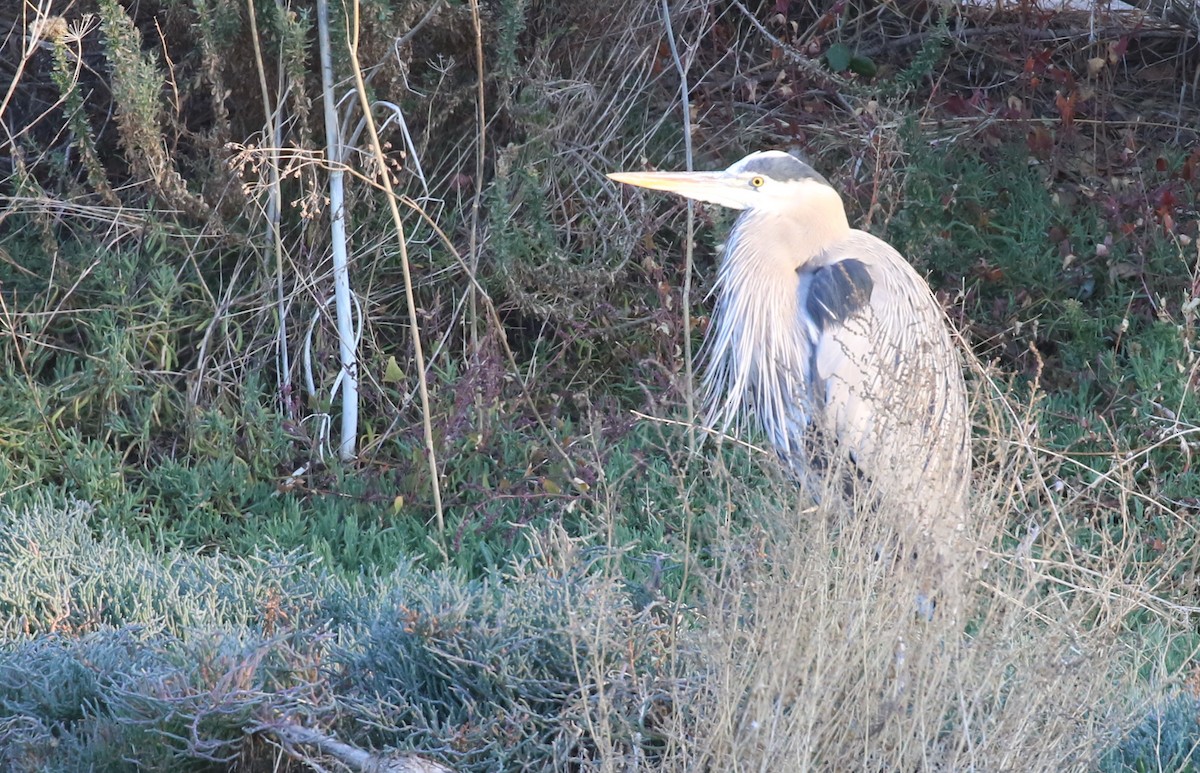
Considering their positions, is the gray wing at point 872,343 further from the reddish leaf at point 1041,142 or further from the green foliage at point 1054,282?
the reddish leaf at point 1041,142

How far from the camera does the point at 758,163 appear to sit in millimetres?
4555

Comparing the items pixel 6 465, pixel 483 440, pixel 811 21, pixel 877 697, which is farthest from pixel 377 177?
Result: pixel 877 697

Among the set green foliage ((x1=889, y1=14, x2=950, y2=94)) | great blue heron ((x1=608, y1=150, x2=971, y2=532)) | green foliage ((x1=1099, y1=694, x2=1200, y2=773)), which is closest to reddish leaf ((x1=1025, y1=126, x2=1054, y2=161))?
green foliage ((x1=889, y1=14, x2=950, y2=94))

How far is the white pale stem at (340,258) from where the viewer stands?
5.25 meters

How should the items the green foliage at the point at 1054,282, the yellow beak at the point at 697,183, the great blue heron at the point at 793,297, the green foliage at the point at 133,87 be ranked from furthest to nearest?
the green foliage at the point at 1054,282, the green foliage at the point at 133,87, the yellow beak at the point at 697,183, the great blue heron at the point at 793,297

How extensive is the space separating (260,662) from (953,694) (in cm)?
151

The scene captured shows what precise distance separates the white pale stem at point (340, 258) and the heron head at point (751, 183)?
122 cm

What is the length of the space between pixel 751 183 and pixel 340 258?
1603mm

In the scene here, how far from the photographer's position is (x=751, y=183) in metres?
4.57

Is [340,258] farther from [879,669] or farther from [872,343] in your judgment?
[879,669]

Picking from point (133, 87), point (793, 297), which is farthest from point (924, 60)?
point (133, 87)

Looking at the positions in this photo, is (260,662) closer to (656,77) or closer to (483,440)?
(483,440)

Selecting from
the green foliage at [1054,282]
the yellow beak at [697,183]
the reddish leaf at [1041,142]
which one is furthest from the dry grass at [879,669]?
the reddish leaf at [1041,142]

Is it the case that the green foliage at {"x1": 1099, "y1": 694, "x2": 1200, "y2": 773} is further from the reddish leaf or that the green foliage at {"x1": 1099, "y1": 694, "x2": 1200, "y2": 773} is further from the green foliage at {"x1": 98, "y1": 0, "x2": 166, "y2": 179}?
the green foliage at {"x1": 98, "y1": 0, "x2": 166, "y2": 179}
